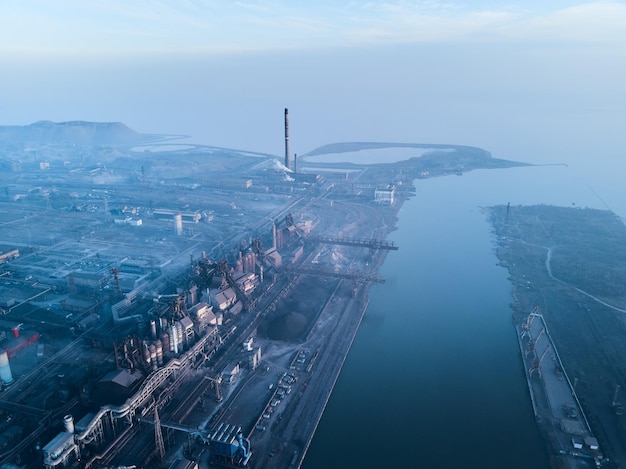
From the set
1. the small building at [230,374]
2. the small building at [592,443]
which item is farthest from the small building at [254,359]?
the small building at [592,443]

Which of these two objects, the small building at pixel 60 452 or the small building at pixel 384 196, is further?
the small building at pixel 384 196

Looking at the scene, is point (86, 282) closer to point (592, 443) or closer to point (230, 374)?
point (230, 374)

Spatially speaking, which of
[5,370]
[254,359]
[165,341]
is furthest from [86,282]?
[254,359]

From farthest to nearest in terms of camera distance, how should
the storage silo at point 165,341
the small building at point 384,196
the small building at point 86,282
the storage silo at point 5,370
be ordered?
the small building at point 384,196 < the small building at point 86,282 < the storage silo at point 165,341 < the storage silo at point 5,370

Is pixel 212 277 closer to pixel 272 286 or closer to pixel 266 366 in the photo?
pixel 272 286

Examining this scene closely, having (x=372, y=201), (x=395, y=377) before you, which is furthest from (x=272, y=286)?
(x=372, y=201)

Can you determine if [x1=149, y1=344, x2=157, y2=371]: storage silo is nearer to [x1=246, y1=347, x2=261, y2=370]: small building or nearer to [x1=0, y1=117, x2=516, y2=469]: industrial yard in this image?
[x1=0, y1=117, x2=516, y2=469]: industrial yard

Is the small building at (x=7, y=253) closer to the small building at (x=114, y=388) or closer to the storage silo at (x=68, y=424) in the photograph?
the small building at (x=114, y=388)

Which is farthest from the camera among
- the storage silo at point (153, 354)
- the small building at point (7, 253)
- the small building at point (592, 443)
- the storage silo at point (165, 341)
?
the small building at point (7, 253)
